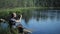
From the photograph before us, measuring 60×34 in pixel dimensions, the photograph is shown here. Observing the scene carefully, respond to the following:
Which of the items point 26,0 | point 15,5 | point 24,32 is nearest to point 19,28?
point 24,32

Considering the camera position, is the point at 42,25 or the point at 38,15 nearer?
the point at 42,25

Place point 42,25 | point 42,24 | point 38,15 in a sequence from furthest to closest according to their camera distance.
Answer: point 38,15 < point 42,24 < point 42,25

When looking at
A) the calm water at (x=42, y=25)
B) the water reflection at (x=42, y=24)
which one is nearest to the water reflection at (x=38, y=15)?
the water reflection at (x=42, y=24)

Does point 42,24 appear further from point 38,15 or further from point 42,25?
point 38,15

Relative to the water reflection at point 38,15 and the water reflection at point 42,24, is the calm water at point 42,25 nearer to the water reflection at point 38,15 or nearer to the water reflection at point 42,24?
the water reflection at point 42,24

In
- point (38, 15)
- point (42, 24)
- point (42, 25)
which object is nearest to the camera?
point (42, 25)

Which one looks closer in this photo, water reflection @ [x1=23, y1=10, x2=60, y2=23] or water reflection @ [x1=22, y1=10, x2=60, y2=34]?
water reflection @ [x1=22, y1=10, x2=60, y2=34]

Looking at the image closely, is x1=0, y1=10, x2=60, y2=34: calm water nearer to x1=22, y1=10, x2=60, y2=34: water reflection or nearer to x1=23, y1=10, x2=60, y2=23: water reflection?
x1=22, y1=10, x2=60, y2=34: water reflection

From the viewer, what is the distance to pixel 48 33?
11.7 ft

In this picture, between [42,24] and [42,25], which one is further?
[42,24]

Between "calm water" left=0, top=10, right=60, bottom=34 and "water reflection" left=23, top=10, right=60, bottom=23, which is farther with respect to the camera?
"water reflection" left=23, top=10, right=60, bottom=23

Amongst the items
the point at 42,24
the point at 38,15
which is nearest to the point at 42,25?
the point at 42,24

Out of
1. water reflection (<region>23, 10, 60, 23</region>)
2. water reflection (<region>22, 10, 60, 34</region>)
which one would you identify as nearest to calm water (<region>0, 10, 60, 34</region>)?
water reflection (<region>22, 10, 60, 34</region>)

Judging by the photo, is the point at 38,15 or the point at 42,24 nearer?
the point at 42,24
